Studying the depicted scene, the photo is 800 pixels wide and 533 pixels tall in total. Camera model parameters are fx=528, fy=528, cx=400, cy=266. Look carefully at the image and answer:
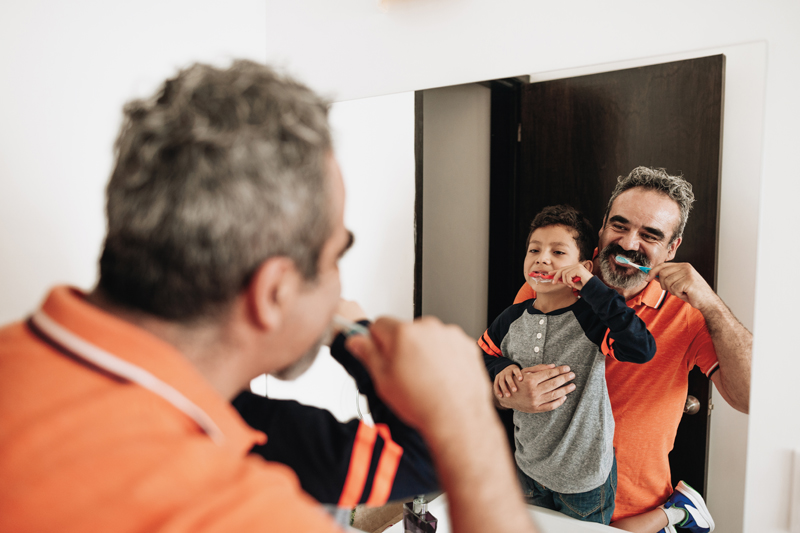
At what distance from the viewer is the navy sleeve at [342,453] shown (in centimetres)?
72

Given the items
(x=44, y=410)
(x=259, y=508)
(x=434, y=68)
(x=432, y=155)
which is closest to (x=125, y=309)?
(x=44, y=410)

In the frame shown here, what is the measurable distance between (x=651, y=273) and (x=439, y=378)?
1.77 ft

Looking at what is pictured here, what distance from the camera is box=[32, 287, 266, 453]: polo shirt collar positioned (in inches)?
16.0

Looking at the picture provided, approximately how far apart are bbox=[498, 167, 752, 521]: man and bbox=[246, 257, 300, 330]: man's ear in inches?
24.0

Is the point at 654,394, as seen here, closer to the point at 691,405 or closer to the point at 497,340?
the point at 691,405

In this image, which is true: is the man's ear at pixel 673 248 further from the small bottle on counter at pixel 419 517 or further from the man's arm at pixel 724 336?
the small bottle on counter at pixel 419 517

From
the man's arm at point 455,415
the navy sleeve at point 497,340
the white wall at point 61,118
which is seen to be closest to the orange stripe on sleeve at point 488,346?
the navy sleeve at point 497,340

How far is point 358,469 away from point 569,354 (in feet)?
1.39

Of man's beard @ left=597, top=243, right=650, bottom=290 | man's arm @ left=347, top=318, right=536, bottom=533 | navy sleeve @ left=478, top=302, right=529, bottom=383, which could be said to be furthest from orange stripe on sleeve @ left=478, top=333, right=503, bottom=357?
man's arm @ left=347, top=318, right=536, bottom=533

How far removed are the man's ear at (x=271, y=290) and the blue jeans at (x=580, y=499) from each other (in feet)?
2.23

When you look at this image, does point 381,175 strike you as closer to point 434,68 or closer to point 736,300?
point 434,68

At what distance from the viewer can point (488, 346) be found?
1035 millimetres

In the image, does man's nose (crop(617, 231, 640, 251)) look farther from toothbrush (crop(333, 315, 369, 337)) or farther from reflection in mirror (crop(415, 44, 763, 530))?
toothbrush (crop(333, 315, 369, 337))

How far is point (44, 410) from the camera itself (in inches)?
14.1
